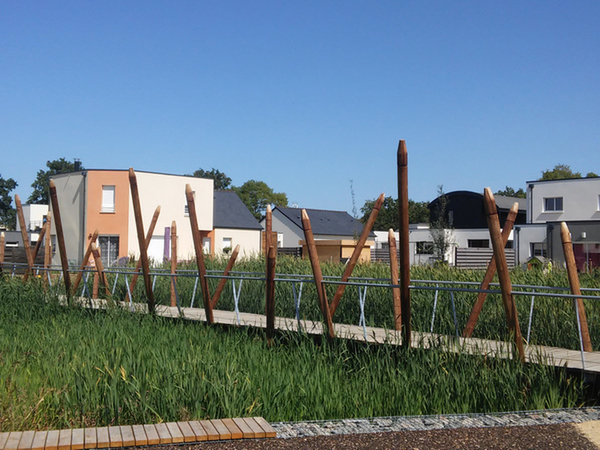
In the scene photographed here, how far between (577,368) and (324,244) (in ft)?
60.5

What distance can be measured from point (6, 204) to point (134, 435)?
360 feet

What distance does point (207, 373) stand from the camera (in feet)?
21.2

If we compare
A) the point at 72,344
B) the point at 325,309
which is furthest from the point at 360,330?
the point at 72,344

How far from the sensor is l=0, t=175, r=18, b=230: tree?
104000mm

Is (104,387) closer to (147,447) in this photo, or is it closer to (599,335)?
(147,447)

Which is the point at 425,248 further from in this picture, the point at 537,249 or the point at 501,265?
the point at 501,265

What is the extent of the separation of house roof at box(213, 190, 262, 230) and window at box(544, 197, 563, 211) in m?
20.4

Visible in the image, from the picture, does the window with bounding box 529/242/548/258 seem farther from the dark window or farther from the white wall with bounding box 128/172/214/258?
the white wall with bounding box 128/172/214/258

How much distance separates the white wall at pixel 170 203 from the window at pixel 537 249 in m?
19.4

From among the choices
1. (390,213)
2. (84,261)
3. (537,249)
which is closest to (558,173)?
(390,213)

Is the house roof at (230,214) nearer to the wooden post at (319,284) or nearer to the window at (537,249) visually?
the window at (537,249)

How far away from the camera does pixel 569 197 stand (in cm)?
4241

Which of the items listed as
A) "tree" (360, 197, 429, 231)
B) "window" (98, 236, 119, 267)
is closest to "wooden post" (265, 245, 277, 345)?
"window" (98, 236, 119, 267)

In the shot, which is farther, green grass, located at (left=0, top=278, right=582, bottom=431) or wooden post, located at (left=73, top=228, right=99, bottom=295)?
wooden post, located at (left=73, top=228, right=99, bottom=295)
